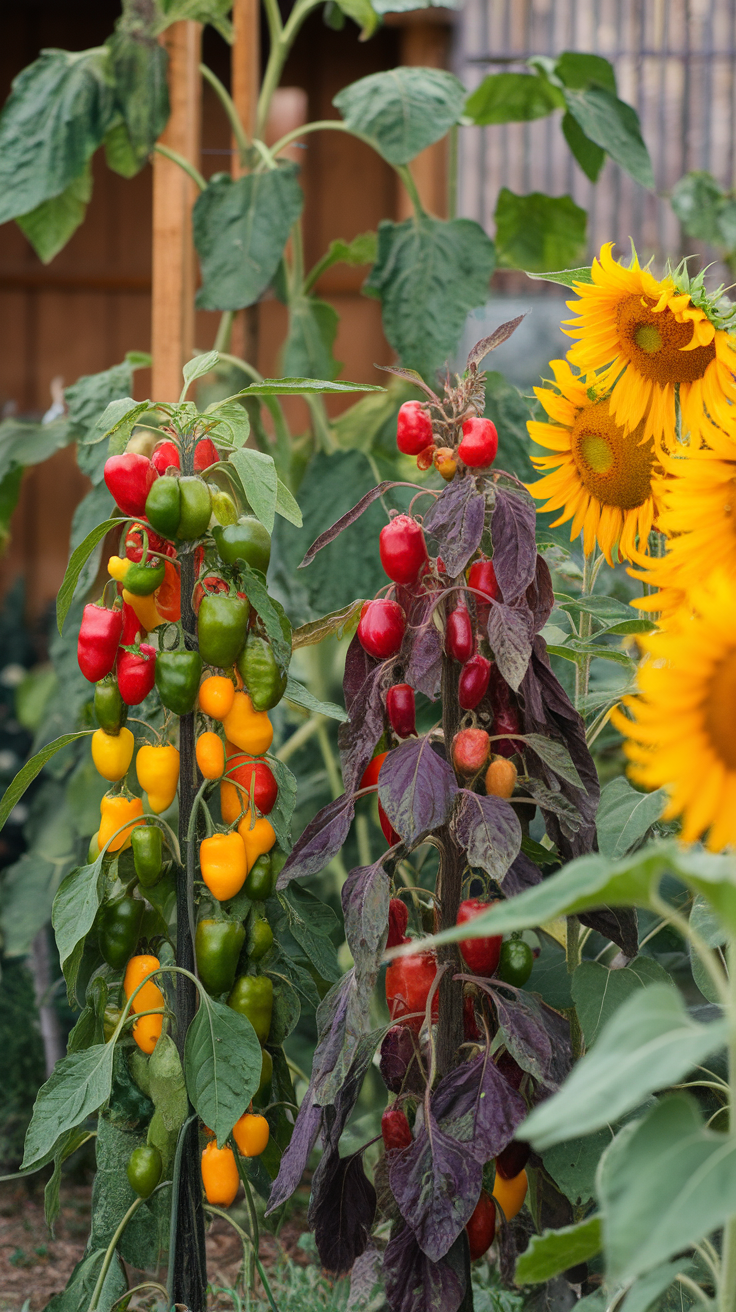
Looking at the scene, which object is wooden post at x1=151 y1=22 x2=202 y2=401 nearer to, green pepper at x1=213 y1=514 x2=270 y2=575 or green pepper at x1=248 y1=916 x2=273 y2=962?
green pepper at x1=213 y1=514 x2=270 y2=575

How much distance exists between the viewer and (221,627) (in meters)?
0.82

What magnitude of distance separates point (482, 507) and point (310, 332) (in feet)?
2.74

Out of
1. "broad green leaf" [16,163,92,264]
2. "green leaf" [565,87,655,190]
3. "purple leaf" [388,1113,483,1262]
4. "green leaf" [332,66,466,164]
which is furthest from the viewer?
"broad green leaf" [16,163,92,264]

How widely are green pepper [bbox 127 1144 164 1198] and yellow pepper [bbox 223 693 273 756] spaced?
30 cm

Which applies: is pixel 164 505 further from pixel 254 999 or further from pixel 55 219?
pixel 55 219

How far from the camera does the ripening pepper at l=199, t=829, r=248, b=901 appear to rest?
84 cm

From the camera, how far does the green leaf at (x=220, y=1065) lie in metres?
0.79

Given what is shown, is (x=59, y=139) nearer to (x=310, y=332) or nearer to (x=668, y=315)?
(x=310, y=332)

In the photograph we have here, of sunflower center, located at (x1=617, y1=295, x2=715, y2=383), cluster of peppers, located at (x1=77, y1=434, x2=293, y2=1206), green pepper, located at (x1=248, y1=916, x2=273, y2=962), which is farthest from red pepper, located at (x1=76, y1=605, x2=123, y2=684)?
sunflower center, located at (x1=617, y1=295, x2=715, y2=383)

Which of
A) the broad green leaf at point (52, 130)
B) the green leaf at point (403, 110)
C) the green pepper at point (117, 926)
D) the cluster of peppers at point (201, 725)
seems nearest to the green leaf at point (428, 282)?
the green leaf at point (403, 110)

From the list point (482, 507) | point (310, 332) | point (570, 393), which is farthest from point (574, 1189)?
point (310, 332)

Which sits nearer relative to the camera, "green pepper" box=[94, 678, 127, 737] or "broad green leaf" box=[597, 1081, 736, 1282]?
"broad green leaf" box=[597, 1081, 736, 1282]

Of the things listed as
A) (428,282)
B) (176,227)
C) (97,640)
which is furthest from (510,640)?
(176,227)

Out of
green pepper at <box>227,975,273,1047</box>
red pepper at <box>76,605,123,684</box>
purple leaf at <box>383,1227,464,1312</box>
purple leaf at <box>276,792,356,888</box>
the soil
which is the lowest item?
the soil
